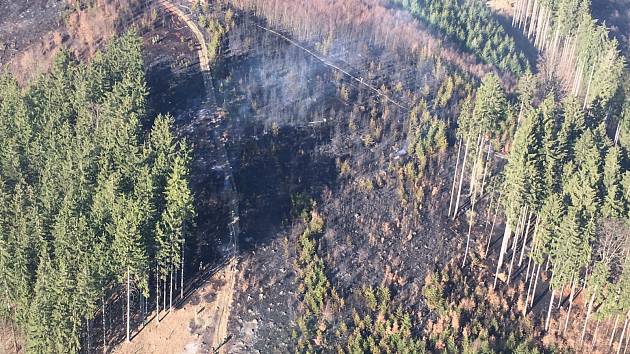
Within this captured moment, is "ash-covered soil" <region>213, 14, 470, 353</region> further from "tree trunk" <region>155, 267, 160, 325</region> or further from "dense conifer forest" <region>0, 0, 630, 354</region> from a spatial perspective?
"tree trunk" <region>155, 267, 160, 325</region>

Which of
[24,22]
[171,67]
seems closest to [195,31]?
[171,67]

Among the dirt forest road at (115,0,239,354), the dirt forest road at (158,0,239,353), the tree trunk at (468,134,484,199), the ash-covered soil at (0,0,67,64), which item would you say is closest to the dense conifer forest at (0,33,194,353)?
the dirt forest road at (115,0,239,354)

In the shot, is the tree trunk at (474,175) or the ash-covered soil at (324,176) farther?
the tree trunk at (474,175)

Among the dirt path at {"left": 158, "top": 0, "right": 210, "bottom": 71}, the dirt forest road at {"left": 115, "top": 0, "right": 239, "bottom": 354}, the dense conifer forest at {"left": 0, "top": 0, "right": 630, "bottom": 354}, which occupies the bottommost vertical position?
the dirt forest road at {"left": 115, "top": 0, "right": 239, "bottom": 354}

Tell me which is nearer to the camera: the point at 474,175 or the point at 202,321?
the point at 202,321

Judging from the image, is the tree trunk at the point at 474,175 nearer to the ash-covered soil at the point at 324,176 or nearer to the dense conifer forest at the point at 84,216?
the ash-covered soil at the point at 324,176

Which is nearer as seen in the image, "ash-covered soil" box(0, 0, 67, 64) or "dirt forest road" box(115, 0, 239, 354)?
"dirt forest road" box(115, 0, 239, 354)

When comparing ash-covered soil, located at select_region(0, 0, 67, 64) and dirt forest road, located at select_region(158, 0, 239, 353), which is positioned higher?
ash-covered soil, located at select_region(0, 0, 67, 64)

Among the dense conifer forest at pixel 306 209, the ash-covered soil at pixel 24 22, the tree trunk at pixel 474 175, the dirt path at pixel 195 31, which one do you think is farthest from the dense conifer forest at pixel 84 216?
the ash-covered soil at pixel 24 22

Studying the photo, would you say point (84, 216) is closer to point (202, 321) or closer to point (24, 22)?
point (202, 321)
